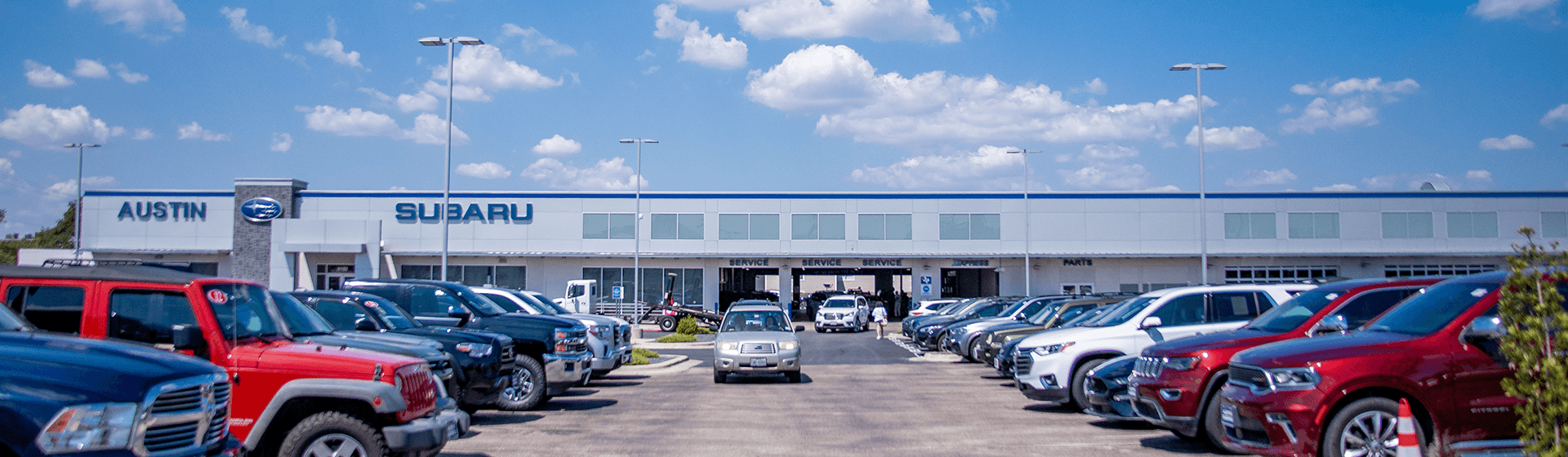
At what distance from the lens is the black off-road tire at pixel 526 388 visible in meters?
13.3

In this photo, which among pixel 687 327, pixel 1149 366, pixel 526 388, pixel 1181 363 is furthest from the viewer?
pixel 687 327

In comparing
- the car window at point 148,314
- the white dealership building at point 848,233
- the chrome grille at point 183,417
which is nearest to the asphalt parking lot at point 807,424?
the car window at point 148,314

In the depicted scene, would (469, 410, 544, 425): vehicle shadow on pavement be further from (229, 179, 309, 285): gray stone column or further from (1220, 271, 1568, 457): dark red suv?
(229, 179, 309, 285): gray stone column

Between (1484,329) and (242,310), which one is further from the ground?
(242,310)

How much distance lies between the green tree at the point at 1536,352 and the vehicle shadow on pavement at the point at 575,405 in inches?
421

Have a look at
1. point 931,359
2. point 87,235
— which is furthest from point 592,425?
point 87,235

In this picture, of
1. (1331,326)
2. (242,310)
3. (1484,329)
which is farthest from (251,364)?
(1331,326)

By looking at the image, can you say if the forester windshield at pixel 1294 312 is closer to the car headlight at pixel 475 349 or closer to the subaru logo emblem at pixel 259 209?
the car headlight at pixel 475 349

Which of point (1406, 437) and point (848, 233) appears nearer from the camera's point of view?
point (1406, 437)

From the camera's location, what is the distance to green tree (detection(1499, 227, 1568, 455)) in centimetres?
502

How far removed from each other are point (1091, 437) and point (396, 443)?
6.86 m

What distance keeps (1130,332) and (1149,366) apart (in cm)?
334

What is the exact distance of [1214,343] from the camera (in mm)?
9508

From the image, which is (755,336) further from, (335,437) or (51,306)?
(51,306)
